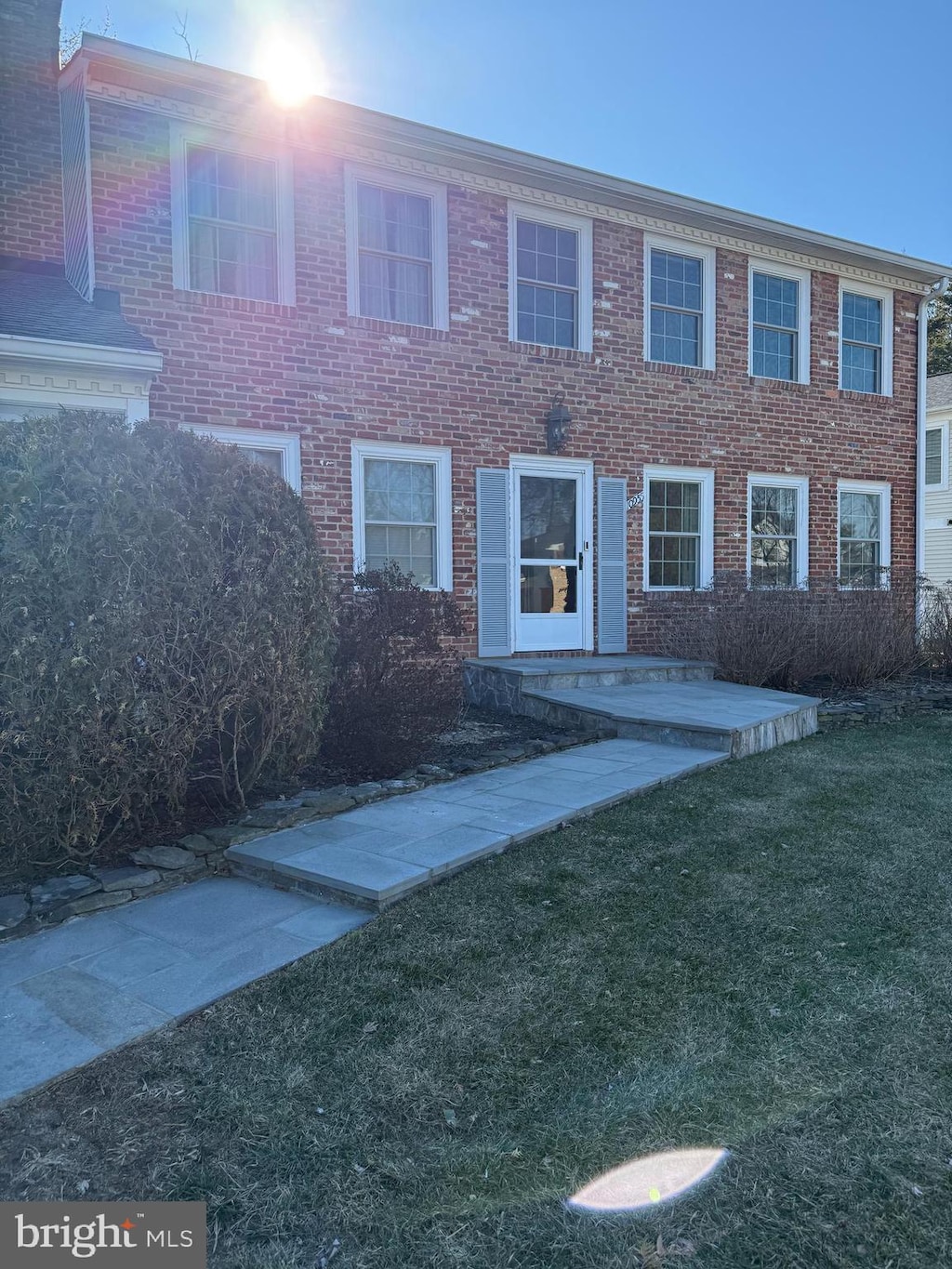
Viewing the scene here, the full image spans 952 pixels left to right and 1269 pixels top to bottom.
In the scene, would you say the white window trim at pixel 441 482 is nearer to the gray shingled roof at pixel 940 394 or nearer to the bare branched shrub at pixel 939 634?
the bare branched shrub at pixel 939 634

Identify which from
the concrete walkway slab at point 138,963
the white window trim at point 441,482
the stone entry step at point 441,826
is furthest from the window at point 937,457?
the concrete walkway slab at point 138,963

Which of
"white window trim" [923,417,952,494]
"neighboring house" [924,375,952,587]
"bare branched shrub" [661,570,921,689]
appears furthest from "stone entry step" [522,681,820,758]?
"white window trim" [923,417,952,494]

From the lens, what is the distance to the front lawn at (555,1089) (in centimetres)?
185

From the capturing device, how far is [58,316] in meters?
6.82

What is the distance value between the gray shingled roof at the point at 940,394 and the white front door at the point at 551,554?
14304 mm

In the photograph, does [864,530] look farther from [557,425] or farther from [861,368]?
[557,425]

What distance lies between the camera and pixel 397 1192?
197cm

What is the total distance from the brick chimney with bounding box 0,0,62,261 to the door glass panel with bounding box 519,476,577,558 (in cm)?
531

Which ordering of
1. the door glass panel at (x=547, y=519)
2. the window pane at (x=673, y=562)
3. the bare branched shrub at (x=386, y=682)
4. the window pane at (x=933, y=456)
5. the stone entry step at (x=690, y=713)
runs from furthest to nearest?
the window pane at (x=933, y=456) < the window pane at (x=673, y=562) < the door glass panel at (x=547, y=519) < the stone entry step at (x=690, y=713) < the bare branched shrub at (x=386, y=682)

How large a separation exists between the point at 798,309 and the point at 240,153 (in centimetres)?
747

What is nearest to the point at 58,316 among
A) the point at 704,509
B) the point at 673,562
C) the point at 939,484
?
the point at 673,562

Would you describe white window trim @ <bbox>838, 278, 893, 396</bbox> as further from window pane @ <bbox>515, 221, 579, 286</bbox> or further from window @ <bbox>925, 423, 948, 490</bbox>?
window @ <bbox>925, 423, 948, 490</bbox>

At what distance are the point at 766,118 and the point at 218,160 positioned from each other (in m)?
6.69

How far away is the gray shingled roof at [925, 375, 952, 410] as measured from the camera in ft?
65.2
